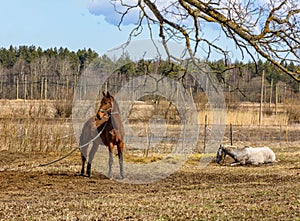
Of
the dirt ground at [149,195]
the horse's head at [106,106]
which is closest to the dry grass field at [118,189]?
the dirt ground at [149,195]

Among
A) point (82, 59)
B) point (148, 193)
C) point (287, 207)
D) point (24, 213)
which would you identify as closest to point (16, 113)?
point (148, 193)

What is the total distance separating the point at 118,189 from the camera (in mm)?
12227

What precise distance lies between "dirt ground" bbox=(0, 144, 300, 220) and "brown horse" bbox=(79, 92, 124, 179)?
90 centimetres

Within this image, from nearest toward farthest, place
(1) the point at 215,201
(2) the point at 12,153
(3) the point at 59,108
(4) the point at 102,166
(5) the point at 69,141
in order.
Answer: (1) the point at 215,201 < (4) the point at 102,166 < (2) the point at 12,153 < (5) the point at 69,141 < (3) the point at 59,108

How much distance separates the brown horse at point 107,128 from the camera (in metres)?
13.8

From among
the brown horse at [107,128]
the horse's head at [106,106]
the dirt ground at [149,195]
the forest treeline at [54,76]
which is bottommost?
the dirt ground at [149,195]

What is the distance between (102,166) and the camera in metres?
16.0

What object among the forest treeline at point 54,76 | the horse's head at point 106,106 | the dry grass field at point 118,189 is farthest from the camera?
the forest treeline at point 54,76

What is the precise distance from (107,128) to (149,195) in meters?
3.67

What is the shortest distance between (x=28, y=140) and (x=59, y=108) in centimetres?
747

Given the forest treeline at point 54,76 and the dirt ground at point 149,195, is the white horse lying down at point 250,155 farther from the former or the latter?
the forest treeline at point 54,76

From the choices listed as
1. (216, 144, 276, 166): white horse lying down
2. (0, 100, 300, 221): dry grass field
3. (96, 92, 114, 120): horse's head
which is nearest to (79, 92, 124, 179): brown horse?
(96, 92, 114, 120): horse's head

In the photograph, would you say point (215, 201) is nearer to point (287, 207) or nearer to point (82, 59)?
point (287, 207)

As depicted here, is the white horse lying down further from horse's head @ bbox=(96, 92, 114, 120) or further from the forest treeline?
horse's head @ bbox=(96, 92, 114, 120)
